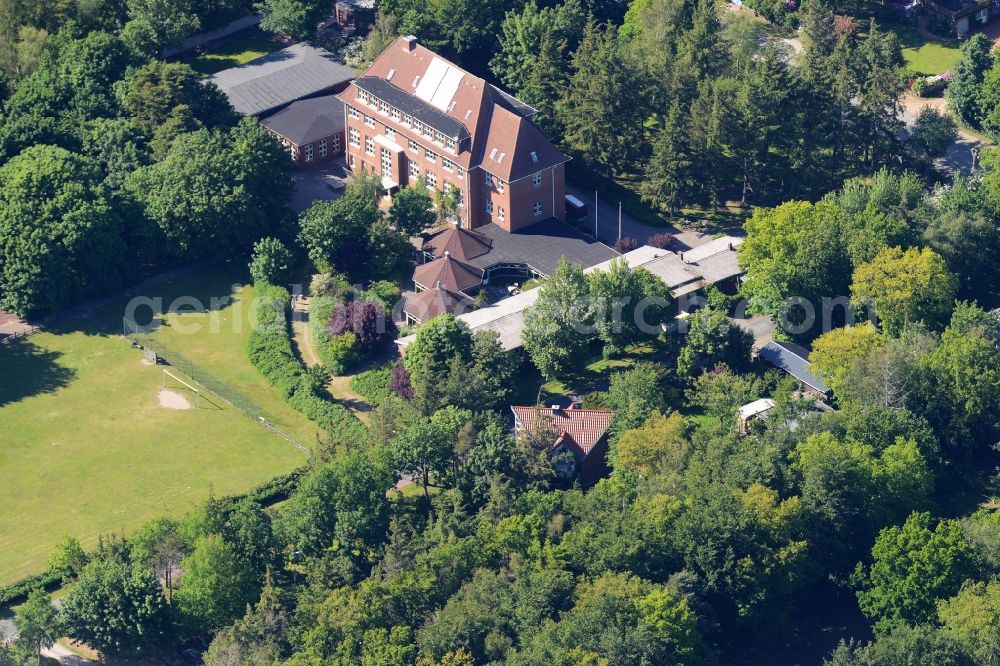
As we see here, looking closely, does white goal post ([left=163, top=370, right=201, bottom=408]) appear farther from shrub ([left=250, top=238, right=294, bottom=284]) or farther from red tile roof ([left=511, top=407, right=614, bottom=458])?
red tile roof ([left=511, top=407, right=614, bottom=458])

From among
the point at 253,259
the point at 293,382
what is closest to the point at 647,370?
the point at 293,382

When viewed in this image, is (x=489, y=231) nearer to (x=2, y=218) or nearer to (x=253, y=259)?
(x=253, y=259)

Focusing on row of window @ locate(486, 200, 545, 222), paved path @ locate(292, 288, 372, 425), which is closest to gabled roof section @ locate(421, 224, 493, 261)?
row of window @ locate(486, 200, 545, 222)

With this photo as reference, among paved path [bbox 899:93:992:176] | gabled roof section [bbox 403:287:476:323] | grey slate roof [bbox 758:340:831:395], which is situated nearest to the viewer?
grey slate roof [bbox 758:340:831:395]

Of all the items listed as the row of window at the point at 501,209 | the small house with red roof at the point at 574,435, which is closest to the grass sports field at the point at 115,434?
the small house with red roof at the point at 574,435

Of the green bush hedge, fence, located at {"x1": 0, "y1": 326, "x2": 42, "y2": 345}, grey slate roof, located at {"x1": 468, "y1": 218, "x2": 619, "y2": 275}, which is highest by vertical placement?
grey slate roof, located at {"x1": 468, "y1": 218, "x2": 619, "y2": 275}
